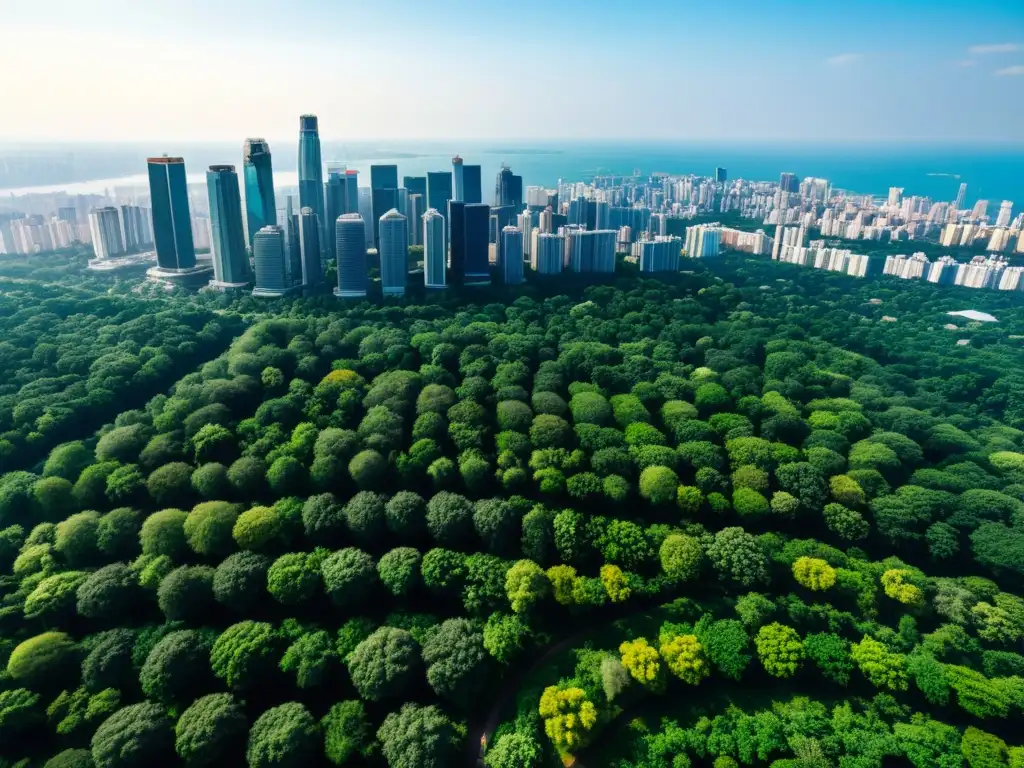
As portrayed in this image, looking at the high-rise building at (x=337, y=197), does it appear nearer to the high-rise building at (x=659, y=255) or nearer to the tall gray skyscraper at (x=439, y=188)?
the tall gray skyscraper at (x=439, y=188)

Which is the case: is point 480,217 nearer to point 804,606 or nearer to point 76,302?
point 76,302

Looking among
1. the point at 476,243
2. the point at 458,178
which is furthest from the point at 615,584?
the point at 458,178

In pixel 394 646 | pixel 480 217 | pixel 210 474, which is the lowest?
pixel 394 646

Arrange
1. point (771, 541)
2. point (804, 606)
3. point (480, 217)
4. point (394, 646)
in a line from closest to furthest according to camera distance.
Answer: point (394, 646), point (804, 606), point (771, 541), point (480, 217)

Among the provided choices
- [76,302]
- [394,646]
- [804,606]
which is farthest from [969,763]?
[76,302]

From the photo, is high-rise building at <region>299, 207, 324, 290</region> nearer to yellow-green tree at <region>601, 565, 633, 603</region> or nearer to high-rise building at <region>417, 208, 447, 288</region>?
high-rise building at <region>417, 208, 447, 288</region>

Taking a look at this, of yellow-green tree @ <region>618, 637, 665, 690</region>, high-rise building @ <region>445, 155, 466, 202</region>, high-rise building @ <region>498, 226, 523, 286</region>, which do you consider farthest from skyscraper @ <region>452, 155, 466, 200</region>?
yellow-green tree @ <region>618, 637, 665, 690</region>

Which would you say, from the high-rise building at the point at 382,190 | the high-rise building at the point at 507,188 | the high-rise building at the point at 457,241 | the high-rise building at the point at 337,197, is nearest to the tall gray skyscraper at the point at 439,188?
the high-rise building at the point at 382,190
